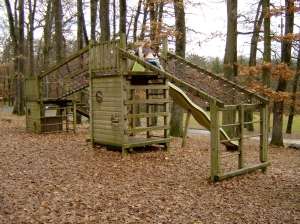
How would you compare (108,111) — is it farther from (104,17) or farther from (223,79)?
(104,17)

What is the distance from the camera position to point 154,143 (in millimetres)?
11016

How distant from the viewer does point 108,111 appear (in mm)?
10719

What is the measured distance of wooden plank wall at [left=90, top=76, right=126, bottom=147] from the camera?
1033 cm

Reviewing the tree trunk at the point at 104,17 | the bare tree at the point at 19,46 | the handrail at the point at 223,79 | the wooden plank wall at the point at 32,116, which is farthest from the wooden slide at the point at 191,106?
the bare tree at the point at 19,46

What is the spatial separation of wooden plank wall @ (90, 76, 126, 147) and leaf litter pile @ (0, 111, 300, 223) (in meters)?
0.45

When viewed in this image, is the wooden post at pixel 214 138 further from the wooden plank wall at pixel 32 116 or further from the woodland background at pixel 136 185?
the wooden plank wall at pixel 32 116

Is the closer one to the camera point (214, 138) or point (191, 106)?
point (214, 138)

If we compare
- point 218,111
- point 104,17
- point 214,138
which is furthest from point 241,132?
point 104,17

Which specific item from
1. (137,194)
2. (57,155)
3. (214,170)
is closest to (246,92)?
(214,170)

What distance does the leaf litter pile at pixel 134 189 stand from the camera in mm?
5875

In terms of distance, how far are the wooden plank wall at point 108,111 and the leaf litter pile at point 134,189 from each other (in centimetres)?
45

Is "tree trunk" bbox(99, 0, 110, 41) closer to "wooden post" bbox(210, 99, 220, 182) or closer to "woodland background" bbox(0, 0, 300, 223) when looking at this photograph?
"woodland background" bbox(0, 0, 300, 223)

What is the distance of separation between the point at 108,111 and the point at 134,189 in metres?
3.88

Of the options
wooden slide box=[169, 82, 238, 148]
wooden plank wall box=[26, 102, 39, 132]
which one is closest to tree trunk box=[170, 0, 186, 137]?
wooden slide box=[169, 82, 238, 148]
